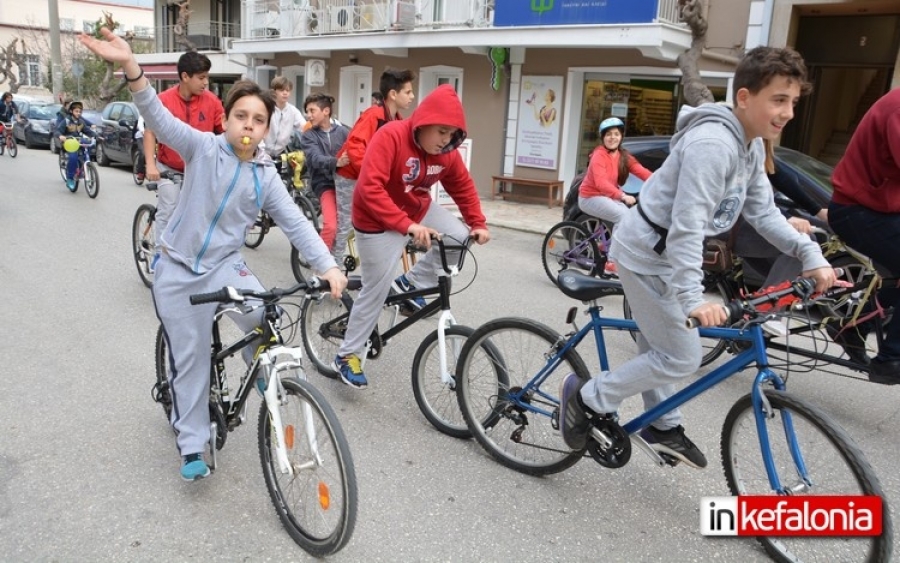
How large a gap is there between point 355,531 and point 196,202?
5.10 feet

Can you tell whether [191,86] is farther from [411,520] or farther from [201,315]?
[411,520]

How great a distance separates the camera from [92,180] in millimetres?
11680

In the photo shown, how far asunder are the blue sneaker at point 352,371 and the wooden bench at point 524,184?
10768 millimetres

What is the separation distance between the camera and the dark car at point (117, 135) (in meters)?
16.2

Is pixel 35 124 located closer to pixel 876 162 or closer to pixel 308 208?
pixel 308 208

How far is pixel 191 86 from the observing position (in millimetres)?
5906

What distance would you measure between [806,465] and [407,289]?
2438 mm

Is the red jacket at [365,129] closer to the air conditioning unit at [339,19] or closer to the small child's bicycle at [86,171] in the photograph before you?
the small child's bicycle at [86,171]

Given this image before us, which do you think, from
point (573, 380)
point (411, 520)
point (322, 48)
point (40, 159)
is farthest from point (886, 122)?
point (40, 159)

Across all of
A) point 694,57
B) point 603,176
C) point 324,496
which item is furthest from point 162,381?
point 694,57

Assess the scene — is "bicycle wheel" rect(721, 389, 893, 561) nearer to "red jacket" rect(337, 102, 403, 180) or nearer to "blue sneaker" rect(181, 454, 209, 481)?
"blue sneaker" rect(181, 454, 209, 481)

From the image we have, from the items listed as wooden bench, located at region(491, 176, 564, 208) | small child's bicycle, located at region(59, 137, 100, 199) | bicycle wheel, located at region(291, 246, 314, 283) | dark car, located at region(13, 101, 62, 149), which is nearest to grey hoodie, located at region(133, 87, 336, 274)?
bicycle wheel, located at region(291, 246, 314, 283)

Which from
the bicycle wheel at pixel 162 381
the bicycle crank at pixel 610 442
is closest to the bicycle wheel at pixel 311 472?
the bicycle wheel at pixel 162 381

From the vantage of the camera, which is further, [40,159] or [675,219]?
[40,159]
